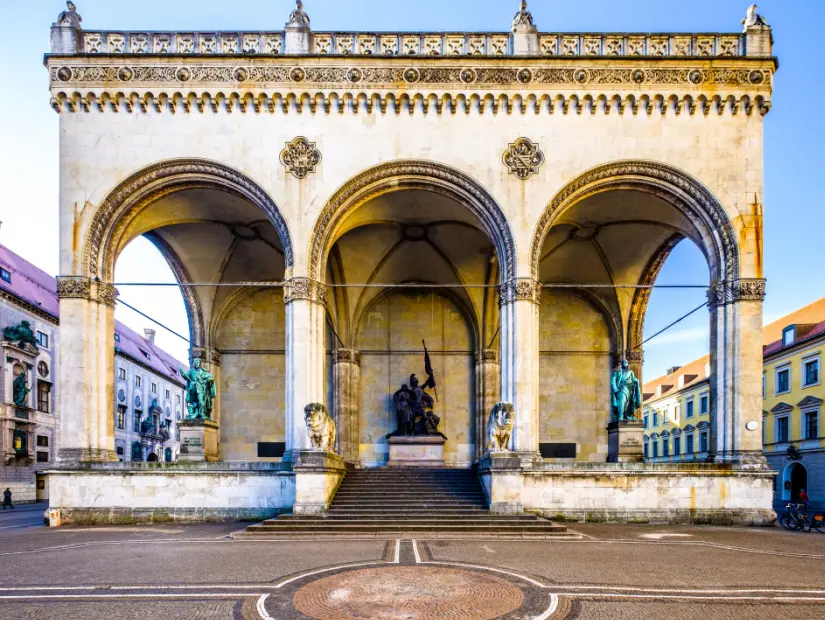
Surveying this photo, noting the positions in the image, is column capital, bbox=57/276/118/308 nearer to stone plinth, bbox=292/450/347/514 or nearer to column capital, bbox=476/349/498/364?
stone plinth, bbox=292/450/347/514

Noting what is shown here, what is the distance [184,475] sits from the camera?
16016mm

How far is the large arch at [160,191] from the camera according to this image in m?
16.8

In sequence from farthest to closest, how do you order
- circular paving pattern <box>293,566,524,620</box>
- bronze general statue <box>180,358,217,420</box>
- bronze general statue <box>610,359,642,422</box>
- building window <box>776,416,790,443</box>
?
building window <box>776,416,790,443</box> → bronze general statue <box>180,358,217,420</box> → bronze general statue <box>610,359,642,422</box> → circular paving pattern <box>293,566,524,620</box>

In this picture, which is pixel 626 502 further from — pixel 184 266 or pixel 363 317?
pixel 184 266

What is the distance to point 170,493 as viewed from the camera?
1603 cm

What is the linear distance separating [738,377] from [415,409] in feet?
36.5

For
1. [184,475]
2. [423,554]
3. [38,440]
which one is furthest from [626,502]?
[38,440]

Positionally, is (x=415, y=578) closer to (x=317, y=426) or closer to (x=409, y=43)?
(x=317, y=426)

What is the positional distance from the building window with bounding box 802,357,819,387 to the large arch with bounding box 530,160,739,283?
65.1 feet

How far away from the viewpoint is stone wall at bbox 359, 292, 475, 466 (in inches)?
936

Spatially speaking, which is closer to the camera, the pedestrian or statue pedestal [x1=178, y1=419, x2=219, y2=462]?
statue pedestal [x1=178, y1=419, x2=219, y2=462]

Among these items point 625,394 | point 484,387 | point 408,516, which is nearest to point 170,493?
point 408,516

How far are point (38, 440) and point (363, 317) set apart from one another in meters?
24.3

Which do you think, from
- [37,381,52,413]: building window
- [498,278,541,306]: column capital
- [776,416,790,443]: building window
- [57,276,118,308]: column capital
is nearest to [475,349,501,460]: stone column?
[498,278,541,306]: column capital
